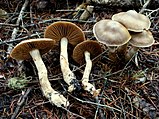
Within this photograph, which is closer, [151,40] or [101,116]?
[101,116]

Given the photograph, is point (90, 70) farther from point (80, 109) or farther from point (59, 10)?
point (59, 10)

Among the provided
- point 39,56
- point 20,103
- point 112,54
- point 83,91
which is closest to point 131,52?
point 112,54

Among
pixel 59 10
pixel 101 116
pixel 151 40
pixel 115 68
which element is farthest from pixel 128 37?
pixel 59 10

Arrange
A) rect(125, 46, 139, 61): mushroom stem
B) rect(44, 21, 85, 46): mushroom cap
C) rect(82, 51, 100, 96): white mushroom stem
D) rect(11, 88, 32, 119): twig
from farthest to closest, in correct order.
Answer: rect(125, 46, 139, 61): mushroom stem, rect(44, 21, 85, 46): mushroom cap, rect(82, 51, 100, 96): white mushroom stem, rect(11, 88, 32, 119): twig

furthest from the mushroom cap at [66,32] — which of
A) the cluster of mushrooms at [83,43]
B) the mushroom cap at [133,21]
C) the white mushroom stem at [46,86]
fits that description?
the mushroom cap at [133,21]

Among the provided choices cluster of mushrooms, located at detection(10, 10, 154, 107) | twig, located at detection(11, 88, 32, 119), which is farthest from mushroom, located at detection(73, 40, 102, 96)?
twig, located at detection(11, 88, 32, 119)

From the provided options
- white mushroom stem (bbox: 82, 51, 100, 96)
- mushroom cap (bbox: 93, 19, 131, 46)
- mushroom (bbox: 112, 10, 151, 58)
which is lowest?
white mushroom stem (bbox: 82, 51, 100, 96)

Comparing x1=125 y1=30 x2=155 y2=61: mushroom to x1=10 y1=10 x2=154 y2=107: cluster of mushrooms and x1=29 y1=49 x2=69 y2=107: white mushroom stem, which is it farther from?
x1=29 y1=49 x2=69 y2=107: white mushroom stem

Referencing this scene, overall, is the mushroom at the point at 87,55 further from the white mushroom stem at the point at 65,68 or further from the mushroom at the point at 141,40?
the mushroom at the point at 141,40
